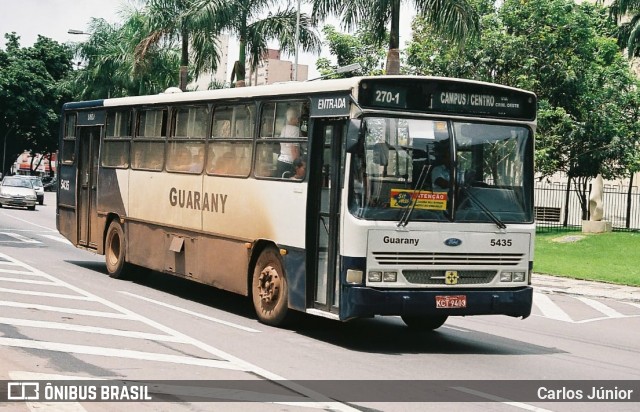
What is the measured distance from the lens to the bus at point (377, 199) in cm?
1127

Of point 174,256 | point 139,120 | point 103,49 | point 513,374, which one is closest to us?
point 513,374

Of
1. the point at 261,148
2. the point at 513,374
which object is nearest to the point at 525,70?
the point at 261,148

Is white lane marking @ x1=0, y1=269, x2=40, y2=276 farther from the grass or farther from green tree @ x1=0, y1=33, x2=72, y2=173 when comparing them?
green tree @ x1=0, y1=33, x2=72, y2=173

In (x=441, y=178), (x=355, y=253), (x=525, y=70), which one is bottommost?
(x=355, y=253)

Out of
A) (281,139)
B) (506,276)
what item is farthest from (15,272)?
(506,276)

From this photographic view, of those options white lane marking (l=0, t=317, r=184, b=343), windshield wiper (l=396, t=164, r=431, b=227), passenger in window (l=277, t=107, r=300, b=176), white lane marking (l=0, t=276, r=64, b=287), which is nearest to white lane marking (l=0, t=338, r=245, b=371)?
white lane marking (l=0, t=317, r=184, b=343)

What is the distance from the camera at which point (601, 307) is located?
1942 centimetres

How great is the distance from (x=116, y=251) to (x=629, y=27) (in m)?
39.6

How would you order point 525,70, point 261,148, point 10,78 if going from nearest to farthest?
point 261,148 → point 525,70 → point 10,78

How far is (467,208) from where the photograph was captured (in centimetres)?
1170

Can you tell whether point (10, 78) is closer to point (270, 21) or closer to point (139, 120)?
point (270, 21)

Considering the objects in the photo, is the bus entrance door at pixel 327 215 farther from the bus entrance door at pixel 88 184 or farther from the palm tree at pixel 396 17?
the palm tree at pixel 396 17

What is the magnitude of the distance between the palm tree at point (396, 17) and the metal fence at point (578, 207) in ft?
63.1

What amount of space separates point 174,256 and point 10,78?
72765mm
